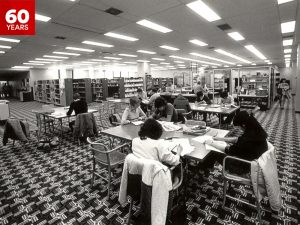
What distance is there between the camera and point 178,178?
211cm

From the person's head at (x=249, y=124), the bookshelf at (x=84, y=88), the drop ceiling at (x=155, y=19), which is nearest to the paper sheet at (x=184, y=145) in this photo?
the person's head at (x=249, y=124)

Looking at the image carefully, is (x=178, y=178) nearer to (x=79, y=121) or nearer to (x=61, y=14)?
(x=79, y=121)

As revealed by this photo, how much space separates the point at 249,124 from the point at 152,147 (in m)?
1.13

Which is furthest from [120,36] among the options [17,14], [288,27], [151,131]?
[151,131]

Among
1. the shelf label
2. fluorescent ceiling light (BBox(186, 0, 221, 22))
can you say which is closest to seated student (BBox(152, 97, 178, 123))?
fluorescent ceiling light (BBox(186, 0, 221, 22))

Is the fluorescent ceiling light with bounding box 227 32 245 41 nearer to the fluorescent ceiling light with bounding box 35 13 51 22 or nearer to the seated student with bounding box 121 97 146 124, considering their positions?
the seated student with bounding box 121 97 146 124

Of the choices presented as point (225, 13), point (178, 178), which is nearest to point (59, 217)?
point (178, 178)

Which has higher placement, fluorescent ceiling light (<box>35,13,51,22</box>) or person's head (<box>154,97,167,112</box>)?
fluorescent ceiling light (<box>35,13,51,22</box>)

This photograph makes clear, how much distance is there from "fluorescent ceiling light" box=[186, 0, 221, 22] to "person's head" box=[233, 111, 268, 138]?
3.08 m

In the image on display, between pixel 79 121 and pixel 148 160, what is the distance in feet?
11.3

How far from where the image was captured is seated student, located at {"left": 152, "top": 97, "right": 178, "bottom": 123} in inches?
144

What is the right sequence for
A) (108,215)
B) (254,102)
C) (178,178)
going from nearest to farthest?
(178,178) → (108,215) → (254,102)

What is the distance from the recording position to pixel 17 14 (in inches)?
163

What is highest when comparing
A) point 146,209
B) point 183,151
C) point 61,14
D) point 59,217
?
point 61,14
